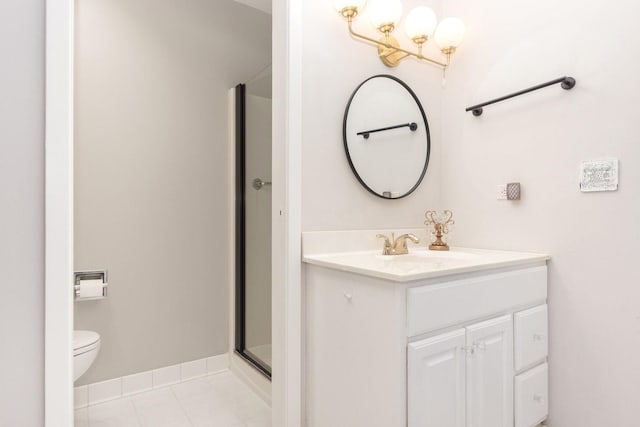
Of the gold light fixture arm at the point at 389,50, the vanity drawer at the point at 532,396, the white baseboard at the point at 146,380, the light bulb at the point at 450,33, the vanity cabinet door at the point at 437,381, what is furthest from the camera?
the white baseboard at the point at 146,380

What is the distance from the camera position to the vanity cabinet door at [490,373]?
1.21 metres

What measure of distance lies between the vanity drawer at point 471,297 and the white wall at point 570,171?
0.15m

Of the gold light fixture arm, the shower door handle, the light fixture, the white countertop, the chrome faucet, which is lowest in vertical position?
the white countertop

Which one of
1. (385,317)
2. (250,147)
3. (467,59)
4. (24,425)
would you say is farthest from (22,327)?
(467,59)

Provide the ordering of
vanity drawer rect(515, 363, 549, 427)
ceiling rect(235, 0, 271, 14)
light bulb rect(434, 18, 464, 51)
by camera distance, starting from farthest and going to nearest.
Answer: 1. ceiling rect(235, 0, 271, 14)
2. light bulb rect(434, 18, 464, 51)
3. vanity drawer rect(515, 363, 549, 427)

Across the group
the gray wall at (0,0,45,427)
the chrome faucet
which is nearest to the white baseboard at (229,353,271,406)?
the chrome faucet

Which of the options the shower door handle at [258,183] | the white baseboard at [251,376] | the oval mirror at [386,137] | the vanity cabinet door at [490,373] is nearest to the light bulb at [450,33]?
the oval mirror at [386,137]

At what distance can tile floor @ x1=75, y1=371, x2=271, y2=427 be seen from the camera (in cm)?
169

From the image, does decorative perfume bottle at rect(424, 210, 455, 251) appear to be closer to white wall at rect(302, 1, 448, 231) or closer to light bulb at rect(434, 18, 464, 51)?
white wall at rect(302, 1, 448, 231)

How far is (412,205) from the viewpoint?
1.82 metres

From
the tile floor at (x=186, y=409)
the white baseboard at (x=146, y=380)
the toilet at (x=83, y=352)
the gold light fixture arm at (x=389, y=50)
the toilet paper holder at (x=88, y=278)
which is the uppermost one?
the gold light fixture arm at (x=389, y=50)

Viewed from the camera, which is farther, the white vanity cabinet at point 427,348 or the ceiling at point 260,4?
the ceiling at point 260,4

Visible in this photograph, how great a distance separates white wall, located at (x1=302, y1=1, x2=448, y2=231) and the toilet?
1.15m

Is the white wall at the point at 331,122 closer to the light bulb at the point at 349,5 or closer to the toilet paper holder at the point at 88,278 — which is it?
the light bulb at the point at 349,5
